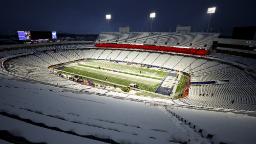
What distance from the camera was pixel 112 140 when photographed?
155 inches

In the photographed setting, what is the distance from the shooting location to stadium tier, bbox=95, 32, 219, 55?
52312 mm

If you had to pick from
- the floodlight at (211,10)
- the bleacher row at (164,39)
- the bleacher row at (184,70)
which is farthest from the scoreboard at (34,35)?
the floodlight at (211,10)

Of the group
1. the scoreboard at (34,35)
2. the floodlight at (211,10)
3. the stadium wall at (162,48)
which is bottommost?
the stadium wall at (162,48)

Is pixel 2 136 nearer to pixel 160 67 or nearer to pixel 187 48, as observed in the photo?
pixel 160 67

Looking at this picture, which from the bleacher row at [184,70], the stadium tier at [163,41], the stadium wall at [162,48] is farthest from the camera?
the stadium tier at [163,41]

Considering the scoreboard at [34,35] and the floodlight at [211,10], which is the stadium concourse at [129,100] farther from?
the floodlight at [211,10]

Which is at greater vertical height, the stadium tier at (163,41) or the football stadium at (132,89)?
the stadium tier at (163,41)

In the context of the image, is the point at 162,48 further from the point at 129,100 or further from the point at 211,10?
the point at 129,100

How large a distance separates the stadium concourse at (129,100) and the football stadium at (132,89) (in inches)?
1.3

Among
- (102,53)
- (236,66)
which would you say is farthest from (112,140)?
(102,53)

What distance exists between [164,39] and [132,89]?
3679cm

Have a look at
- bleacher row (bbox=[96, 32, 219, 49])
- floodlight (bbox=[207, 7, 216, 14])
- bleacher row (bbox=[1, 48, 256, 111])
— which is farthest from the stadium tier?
floodlight (bbox=[207, 7, 216, 14])

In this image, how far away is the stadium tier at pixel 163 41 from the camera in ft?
172

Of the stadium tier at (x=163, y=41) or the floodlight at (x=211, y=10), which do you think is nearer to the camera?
the stadium tier at (x=163, y=41)
